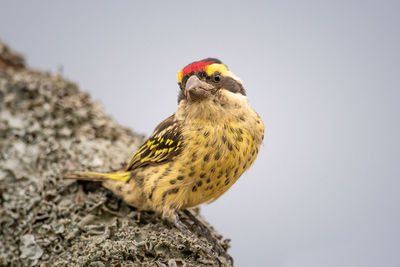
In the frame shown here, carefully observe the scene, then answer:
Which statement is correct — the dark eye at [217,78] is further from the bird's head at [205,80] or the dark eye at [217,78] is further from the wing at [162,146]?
the wing at [162,146]

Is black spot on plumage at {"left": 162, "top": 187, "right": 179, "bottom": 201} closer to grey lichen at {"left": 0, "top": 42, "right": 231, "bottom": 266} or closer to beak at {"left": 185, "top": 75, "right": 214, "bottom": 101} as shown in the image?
grey lichen at {"left": 0, "top": 42, "right": 231, "bottom": 266}

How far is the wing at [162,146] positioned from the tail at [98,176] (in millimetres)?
118

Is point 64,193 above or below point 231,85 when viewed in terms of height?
below

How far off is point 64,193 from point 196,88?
5.67 ft

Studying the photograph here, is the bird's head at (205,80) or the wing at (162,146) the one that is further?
the wing at (162,146)

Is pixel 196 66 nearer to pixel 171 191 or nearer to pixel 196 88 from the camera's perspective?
pixel 196 88

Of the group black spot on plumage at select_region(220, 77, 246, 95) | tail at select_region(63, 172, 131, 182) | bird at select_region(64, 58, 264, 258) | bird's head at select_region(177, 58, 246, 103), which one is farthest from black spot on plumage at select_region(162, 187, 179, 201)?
black spot on plumage at select_region(220, 77, 246, 95)

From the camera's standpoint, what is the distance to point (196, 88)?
9.79 ft

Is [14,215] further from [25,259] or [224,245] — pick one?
[224,245]

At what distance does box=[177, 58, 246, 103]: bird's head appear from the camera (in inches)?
118

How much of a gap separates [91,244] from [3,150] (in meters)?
1.80

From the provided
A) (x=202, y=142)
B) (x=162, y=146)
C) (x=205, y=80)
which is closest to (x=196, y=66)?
(x=205, y=80)

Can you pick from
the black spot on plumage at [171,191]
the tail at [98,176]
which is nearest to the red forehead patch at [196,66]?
the black spot on plumage at [171,191]

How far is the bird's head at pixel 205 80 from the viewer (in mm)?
3000
